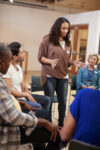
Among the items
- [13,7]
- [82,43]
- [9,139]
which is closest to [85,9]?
[82,43]

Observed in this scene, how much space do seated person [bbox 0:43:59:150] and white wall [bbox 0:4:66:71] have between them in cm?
879

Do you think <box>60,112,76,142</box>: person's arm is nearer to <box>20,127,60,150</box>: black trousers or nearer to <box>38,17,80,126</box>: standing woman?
<box>20,127,60,150</box>: black trousers

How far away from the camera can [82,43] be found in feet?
27.2

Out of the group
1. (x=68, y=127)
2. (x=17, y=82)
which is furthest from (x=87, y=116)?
(x=17, y=82)

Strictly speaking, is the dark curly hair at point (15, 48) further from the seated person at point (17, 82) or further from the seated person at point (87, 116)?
the seated person at point (87, 116)

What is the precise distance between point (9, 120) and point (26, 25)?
9.35 metres

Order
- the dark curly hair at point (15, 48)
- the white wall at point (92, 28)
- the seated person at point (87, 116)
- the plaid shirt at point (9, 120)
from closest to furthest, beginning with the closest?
the seated person at point (87, 116) → the plaid shirt at point (9, 120) → the dark curly hair at point (15, 48) → the white wall at point (92, 28)

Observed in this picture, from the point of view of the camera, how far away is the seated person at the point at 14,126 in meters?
1.41

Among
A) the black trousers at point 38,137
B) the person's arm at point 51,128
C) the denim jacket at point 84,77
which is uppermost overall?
the denim jacket at point 84,77

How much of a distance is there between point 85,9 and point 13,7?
3416 millimetres

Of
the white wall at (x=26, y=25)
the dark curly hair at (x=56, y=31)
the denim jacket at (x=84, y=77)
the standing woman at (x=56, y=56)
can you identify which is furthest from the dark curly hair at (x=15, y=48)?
the white wall at (x=26, y=25)

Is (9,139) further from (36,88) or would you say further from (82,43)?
(82,43)

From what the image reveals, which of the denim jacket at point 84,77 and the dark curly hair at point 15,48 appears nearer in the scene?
the dark curly hair at point 15,48

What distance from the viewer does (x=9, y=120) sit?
1.41m
